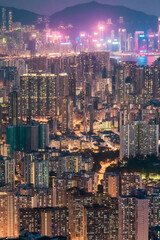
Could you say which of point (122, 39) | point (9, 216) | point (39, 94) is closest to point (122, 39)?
point (122, 39)

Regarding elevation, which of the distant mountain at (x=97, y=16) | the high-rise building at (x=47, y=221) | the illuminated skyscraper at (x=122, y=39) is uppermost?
the distant mountain at (x=97, y=16)

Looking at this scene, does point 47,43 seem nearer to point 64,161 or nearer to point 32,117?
point 32,117

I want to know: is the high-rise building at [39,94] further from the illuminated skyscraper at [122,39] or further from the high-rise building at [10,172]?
the illuminated skyscraper at [122,39]

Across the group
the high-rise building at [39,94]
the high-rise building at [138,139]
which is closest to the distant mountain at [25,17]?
the high-rise building at [39,94]

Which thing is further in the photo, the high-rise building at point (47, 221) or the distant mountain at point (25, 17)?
the distant mountain at point (25, 17)

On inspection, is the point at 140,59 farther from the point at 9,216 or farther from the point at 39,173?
the point at 9,216

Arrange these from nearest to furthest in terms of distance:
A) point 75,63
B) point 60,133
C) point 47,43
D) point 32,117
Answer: point 60,133, point 32,117, point 75,63, point 47,43

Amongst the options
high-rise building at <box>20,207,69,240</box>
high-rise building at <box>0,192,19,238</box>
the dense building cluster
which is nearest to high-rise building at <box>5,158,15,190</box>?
the dense building cluster

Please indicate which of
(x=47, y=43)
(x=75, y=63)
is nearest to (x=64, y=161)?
(x=75, y=63)
